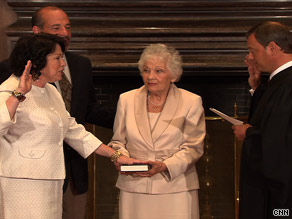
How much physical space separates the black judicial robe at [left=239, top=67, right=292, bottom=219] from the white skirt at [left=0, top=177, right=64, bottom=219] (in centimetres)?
123

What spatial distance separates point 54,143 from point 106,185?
2163 millimetres

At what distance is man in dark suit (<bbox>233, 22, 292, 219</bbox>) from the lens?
3.64 m

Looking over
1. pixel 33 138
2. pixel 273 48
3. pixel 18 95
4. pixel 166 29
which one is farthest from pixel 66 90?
pixel 166 29

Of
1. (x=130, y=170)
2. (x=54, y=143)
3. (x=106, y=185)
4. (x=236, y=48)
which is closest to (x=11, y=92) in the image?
(x=54, y=143)

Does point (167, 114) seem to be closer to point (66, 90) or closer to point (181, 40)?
point (66, 90)

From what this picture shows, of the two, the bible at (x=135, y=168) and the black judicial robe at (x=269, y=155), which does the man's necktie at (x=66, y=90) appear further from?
the black judicial robe at (x=269, y=155)

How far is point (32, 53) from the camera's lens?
3.69 meters

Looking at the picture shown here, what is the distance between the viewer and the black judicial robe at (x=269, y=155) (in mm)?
3633

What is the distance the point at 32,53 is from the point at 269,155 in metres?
1.49

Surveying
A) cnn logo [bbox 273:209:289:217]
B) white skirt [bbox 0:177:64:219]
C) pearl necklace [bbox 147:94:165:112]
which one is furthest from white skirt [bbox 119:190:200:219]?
white skirt [bbox 0:177:64:219]

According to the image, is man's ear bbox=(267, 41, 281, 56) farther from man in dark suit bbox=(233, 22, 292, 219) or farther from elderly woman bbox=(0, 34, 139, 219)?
elderly woman bbox=(0, 34, 139, 219)

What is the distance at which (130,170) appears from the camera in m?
4.09

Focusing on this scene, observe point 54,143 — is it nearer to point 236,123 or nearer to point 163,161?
point 163,161

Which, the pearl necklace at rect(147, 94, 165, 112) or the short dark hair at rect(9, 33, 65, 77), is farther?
the pearl necklace at rect(147, 94, 165, 112)
